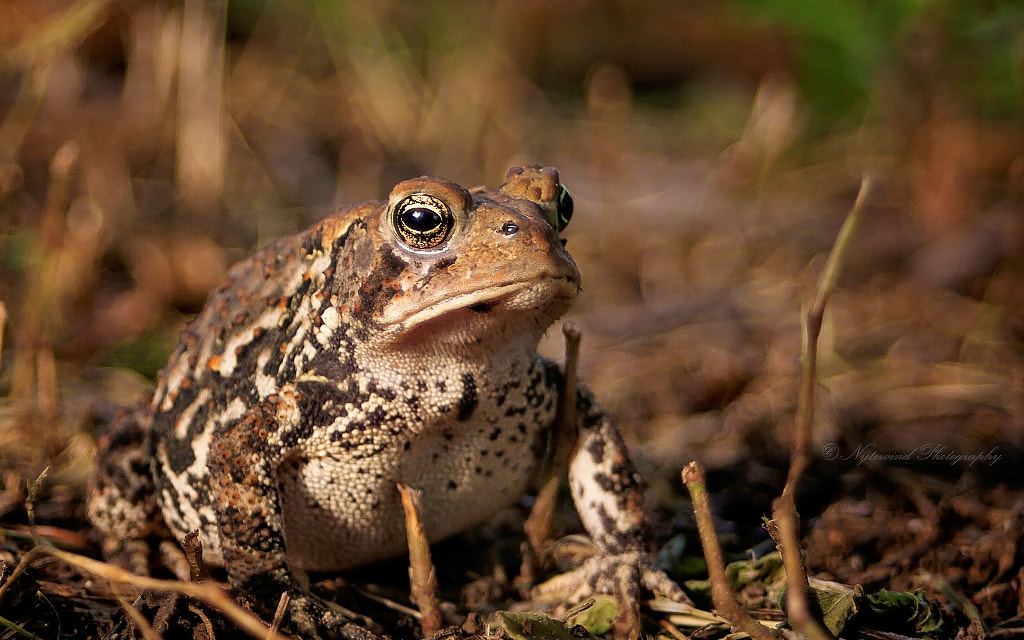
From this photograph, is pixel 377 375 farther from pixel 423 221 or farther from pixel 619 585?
pixel 619 585

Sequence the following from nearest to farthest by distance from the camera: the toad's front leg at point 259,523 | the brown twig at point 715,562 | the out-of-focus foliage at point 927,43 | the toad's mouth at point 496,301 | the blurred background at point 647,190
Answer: the brown twig at point 715,562
the toad's mouth at point 496,301
the toad's front leg at point 259,523
the blurred background at point 647,190
the out-of-focus foliage at point 927,43

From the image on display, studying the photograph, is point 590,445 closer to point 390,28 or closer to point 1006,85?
point 1006,85

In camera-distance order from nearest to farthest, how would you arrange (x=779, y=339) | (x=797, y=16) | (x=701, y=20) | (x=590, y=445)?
1. (x=590, y=445)
2. (x=779, y=339)
3. (x=797, y=16)
4. (x=701, y=20)

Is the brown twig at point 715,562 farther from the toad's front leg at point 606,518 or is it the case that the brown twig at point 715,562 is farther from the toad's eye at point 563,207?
the toad's eye at point 563,207

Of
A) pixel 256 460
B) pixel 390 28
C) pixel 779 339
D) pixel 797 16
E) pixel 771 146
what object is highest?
pixel 390 28

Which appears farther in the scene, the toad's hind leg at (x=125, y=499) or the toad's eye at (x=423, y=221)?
the toad's hind leg at (x=125, y=499)

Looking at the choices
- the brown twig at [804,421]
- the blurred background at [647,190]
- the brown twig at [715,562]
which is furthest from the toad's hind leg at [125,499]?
the brown twig at [804,421]

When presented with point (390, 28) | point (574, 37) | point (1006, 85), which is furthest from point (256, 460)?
point (574, 37)
